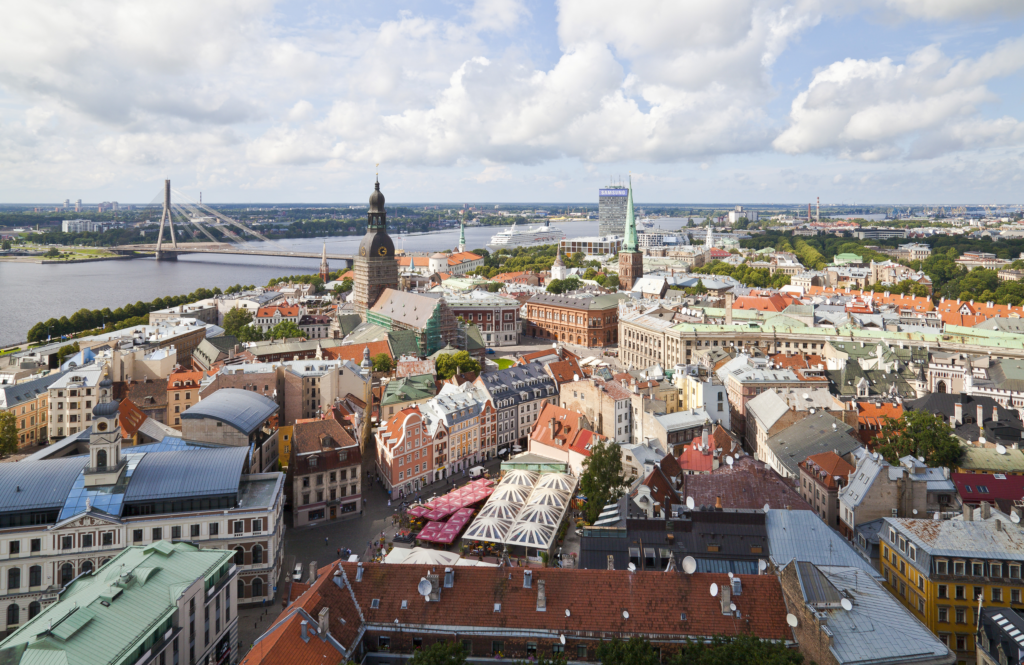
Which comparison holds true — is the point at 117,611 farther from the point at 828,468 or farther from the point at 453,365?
the point at 453,365

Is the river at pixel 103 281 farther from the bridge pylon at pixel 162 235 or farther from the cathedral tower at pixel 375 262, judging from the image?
the cathedral tower at pixel 375 262

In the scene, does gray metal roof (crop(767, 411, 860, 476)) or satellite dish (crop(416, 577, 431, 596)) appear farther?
gray metal roof (crop(767, 411, 860, 476))

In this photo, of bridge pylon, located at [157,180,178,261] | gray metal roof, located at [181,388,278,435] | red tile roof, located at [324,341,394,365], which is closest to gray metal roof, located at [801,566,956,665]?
gray metal roof, located at [181,388,278,435]

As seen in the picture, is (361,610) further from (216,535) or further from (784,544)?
(784,544)

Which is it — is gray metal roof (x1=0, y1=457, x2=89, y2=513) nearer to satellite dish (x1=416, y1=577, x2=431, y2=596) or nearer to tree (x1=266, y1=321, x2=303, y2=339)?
satellite dish (x1=416, y1=577, x2=431, y2=596)

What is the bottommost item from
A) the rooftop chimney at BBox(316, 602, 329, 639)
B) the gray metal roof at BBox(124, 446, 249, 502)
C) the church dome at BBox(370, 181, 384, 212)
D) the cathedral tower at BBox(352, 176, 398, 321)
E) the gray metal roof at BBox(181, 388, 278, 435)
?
the rooftop chimney at BBox(316, 602, 329, 639)

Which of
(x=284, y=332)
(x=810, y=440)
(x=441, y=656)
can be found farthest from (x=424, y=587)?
(x=284, y=332)
